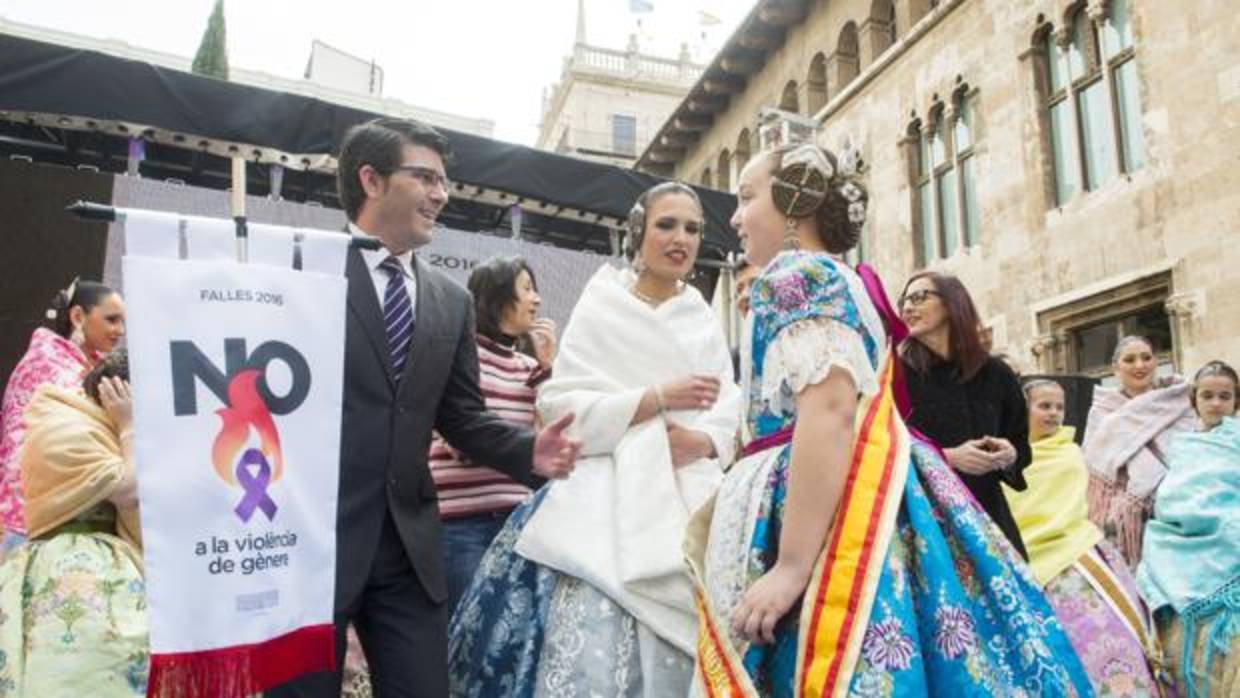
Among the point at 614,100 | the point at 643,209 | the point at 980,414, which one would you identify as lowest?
the point at 980,414

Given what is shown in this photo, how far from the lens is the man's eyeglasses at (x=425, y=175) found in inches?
101

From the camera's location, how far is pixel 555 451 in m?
2.54

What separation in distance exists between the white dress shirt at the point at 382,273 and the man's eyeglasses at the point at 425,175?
21 cm

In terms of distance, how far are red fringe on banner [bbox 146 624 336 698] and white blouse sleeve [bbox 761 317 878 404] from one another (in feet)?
3.80

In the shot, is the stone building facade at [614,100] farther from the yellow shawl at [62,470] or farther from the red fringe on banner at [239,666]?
the red fringe on banner at [239,666]

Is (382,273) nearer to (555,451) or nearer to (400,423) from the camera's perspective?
(400,423)

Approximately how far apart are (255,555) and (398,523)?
492mm

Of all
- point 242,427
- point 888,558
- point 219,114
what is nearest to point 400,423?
point 242,427

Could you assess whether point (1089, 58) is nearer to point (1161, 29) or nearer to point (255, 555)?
point (1161, 29)

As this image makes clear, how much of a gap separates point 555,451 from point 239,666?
100 centimetres

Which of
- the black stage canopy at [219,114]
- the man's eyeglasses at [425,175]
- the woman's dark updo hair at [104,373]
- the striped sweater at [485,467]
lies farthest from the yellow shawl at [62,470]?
the black stage canopy at [219,114]

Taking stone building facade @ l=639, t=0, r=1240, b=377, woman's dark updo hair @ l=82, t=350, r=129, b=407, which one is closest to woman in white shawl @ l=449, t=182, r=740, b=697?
woman's dark updo hair @ l=82, t=350, r=129, b=407

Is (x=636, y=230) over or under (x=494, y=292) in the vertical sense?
over

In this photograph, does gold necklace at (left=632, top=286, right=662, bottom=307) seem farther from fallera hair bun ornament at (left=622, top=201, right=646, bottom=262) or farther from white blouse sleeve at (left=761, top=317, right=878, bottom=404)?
white blouse sleeve at (left=761, top=317, right=878, bottom=404)
